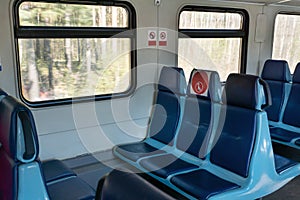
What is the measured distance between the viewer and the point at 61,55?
2.80 m

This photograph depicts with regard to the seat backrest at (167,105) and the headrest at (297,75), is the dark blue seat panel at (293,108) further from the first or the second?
the seat backrest at (167,105)

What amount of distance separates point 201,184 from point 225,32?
2337 millimetres

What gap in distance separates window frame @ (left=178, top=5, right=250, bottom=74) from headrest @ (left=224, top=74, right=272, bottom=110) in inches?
51.3

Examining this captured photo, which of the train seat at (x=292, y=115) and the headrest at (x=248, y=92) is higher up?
the headrest at (x=248, y=92)

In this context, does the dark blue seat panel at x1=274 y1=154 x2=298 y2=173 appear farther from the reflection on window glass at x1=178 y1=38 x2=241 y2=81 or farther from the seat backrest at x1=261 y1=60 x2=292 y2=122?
the reflection on window glass at x1=178 y1=38 x2=241 y2=81

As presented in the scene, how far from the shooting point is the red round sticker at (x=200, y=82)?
2527 mm

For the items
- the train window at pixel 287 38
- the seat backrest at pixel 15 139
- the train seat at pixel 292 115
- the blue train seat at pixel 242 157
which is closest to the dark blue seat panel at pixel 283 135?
the train seat at pixel 292 115

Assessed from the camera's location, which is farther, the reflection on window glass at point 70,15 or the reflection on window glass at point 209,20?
the reflection on window glass at point 209,20

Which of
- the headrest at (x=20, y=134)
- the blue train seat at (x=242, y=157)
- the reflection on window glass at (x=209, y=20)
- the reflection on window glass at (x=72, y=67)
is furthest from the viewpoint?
the reflection on window glass at (x=209, y=20)

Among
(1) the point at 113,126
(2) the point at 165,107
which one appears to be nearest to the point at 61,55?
(1) the point at 113,126

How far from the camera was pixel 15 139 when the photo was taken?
1.36m

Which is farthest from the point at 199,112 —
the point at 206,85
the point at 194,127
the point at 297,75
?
the point at 297,75

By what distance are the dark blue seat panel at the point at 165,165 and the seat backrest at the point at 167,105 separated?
27 cm

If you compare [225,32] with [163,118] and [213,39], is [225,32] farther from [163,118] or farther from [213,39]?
[163,118]
